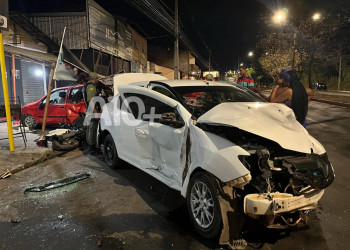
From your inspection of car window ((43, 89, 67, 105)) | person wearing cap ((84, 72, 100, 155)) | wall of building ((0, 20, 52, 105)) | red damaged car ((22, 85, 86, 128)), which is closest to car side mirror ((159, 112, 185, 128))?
person wearing cap ((84, 72, 100, 155))

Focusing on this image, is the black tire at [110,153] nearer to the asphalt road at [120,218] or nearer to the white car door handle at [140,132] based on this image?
the asphalt road at [120,218]

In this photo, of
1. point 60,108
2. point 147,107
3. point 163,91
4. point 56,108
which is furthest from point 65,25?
point 163,91

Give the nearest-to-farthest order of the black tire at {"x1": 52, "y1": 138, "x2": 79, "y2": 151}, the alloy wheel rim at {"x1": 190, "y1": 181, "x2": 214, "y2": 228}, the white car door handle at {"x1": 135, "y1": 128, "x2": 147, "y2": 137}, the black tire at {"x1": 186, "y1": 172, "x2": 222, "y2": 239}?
1. the black tire at {"x1": 186, "y1": 172, "x2": 222, "y2": 239}
2. the alloy wheel rim at {"x1": 190, "y1": 181, "x2": 214, "y2": 228}
3. the white car door handle at {"x1": 135, "y1": 128, "x2": 147, "y2": 137}
4. the black tire at {"x1": 52, "y1": 138, "x2": 79, "y2": 151}

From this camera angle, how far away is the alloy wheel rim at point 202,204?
317cm

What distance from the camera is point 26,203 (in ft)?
14.2

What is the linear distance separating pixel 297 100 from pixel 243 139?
2.06 m

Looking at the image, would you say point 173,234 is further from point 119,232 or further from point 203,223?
point 119,232

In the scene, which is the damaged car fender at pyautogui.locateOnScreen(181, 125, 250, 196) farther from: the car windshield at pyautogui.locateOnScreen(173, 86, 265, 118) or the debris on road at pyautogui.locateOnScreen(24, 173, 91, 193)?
the debris on road at pyautogui.locateOnScreen(24, 173, 91, 193)

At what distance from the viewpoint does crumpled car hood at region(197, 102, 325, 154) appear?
3.11 m

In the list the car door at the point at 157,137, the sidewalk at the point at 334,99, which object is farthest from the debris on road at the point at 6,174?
the sidewalk at the point at 334,99

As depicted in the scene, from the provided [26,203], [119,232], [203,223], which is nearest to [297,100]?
[203,223]

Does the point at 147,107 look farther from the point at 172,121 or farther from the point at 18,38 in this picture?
the point at 18,38

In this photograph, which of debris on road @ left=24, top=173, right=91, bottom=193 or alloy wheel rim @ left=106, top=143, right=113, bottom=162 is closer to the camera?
debris on road @ left=24, top=173, right=91, bottom=193

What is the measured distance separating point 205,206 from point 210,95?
1.97m
